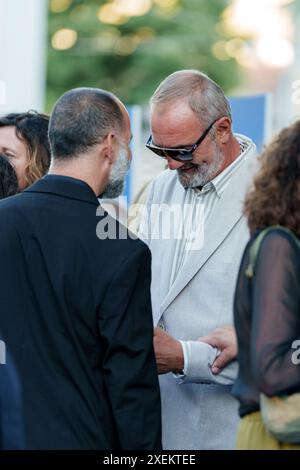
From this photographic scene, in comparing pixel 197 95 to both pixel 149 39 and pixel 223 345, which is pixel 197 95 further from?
pixel 149 39

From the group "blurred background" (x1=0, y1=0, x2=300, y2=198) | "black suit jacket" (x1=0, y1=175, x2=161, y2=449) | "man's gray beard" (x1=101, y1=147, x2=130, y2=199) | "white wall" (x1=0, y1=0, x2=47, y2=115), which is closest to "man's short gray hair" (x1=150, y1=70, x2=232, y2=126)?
"man's gray beard" (x1=101, y1=147, x2=130, y2=199)

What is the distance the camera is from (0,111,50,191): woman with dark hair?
13.2 feet

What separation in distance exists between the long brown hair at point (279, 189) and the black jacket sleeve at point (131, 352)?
0.48 meters

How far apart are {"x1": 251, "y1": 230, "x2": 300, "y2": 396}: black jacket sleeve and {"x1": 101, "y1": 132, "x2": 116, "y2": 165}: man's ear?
2.61 feet

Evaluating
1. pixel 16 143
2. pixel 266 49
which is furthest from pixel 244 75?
pixel 16 143

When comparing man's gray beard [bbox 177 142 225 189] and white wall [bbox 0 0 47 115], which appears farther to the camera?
white wall [bbox 0 0 47 115]

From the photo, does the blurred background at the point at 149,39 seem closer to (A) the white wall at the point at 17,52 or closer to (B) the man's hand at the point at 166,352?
(A) the white wall at the point at 17,52

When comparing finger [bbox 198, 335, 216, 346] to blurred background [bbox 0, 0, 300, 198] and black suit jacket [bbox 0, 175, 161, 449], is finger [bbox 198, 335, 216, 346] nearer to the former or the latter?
black suit jacket [bbox 0, 175, 161, 449]

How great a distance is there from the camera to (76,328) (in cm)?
300

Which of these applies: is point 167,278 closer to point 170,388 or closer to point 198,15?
point 170,388

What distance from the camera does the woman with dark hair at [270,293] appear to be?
2508mm

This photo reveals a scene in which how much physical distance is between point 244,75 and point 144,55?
302 centimetres
